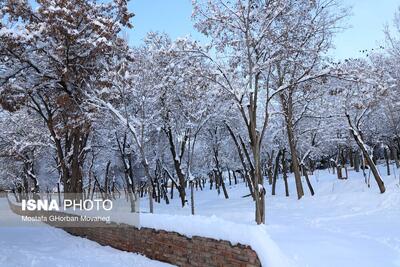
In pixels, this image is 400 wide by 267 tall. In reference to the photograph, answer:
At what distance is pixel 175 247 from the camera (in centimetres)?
878

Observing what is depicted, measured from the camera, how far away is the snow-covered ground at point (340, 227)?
7.18 metres

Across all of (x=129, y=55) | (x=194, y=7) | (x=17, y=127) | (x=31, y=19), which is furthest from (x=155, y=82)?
(x=17, y=127)

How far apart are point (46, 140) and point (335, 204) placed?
57.7 feet

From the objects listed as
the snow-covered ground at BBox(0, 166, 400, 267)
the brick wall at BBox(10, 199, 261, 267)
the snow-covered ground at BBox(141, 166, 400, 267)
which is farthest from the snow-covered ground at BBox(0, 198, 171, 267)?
the snow-covered ground at BBox(141, 166, 400, 267)

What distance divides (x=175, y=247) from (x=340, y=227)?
602 cm

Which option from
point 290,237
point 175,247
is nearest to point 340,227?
point 290,237

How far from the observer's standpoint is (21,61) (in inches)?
593

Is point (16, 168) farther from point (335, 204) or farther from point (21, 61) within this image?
point (335, 204)

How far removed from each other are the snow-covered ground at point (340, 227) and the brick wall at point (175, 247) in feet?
1.22

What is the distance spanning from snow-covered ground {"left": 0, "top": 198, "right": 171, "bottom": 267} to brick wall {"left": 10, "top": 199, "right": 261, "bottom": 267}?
→ 0.75 ft

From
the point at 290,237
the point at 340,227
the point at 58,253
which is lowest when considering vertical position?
the point at 58,253

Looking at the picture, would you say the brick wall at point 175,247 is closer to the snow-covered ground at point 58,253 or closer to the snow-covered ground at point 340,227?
the snow-covered ground at point 58,253

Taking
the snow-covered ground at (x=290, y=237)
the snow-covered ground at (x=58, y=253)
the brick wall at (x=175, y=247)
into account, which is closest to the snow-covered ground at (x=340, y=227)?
the snow-covered ground at (x=290, y=237)

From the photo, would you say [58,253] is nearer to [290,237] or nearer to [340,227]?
[290,237]
